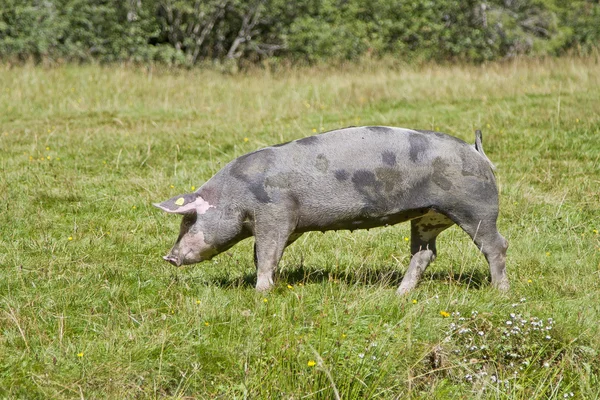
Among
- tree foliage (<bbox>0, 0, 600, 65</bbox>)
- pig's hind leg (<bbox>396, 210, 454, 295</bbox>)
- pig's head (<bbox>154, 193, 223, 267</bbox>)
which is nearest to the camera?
pig's head (<bbox>154, 193, 223, 267</bbox>)

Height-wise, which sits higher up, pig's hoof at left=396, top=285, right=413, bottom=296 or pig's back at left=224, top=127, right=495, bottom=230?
pig's back at left=224, top=127, right=495, bottom=230

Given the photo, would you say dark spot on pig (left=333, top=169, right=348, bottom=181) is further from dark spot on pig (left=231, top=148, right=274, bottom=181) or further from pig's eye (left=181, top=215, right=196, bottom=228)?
pig's eye (left=181, top=215, right=196, bottom=228)

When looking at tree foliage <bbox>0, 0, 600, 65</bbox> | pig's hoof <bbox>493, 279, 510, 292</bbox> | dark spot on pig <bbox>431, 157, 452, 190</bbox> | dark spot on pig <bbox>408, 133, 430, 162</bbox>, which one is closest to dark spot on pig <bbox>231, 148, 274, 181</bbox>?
dark spot on pig <bbox>408, 133, 430, 162</bbox>

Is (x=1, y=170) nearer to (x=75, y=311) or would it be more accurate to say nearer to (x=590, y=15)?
(x=75, y=311)

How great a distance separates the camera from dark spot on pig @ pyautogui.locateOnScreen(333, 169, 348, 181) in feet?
16.2

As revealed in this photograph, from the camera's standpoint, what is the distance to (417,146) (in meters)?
5.04

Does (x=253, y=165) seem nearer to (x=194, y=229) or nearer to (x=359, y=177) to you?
(x=194, y=229)

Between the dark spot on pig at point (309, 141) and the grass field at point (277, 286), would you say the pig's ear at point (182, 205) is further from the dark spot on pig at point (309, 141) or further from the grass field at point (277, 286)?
the dark spot on pig at point (309, 141)

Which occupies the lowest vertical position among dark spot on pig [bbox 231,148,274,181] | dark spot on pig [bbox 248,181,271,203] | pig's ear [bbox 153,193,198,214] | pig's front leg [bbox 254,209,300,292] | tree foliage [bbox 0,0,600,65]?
tree foliage [bbox 0,0,600,65]

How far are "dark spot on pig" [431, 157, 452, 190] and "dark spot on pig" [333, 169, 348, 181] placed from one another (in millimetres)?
562

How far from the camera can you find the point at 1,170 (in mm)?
8906

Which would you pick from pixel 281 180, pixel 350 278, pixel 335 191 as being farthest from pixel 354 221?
pixel 350 278

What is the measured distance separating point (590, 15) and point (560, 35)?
3.49 feet

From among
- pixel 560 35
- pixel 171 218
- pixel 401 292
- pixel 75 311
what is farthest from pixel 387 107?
pixel 560 35
